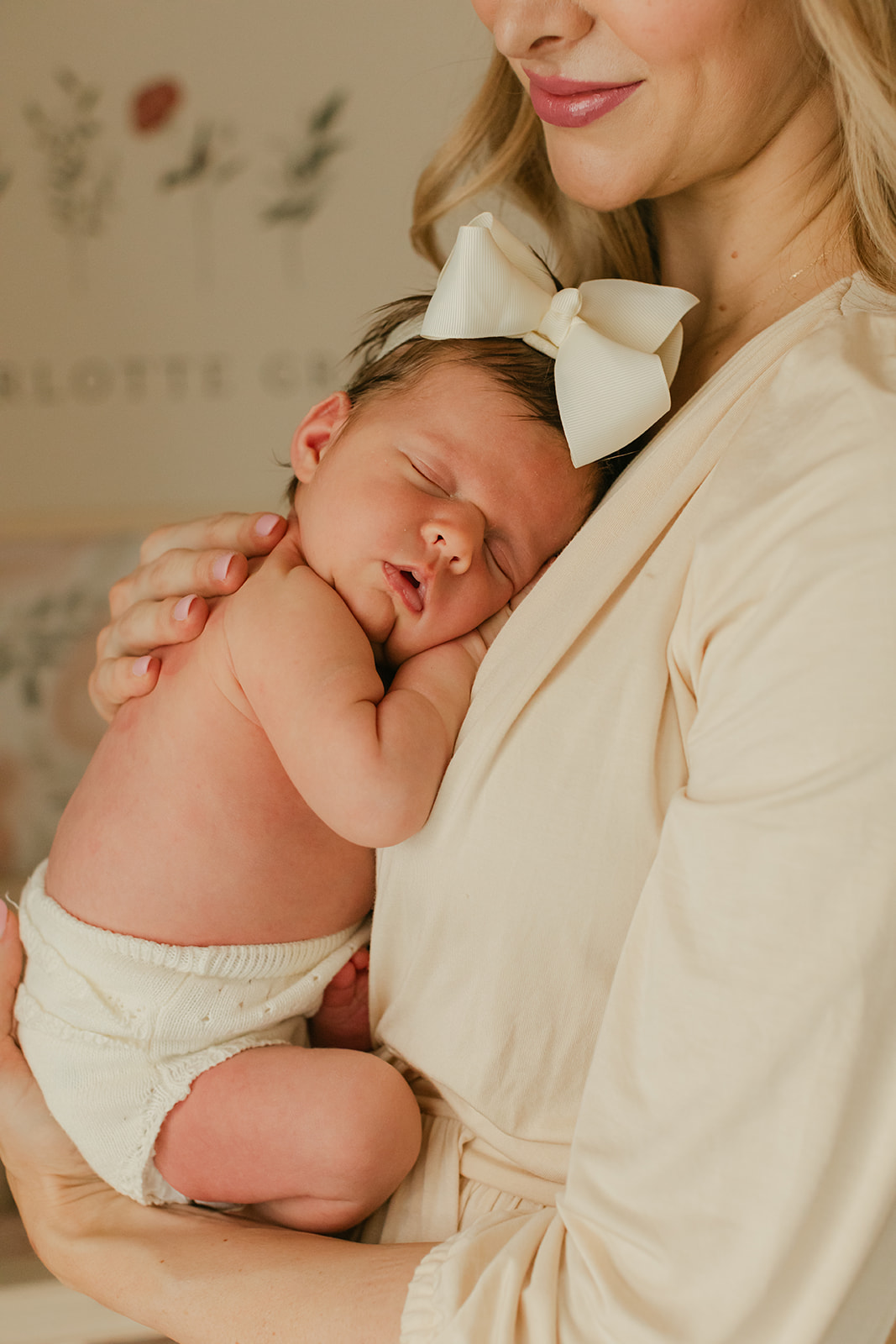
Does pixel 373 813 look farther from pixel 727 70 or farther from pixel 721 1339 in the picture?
pixel 727 70

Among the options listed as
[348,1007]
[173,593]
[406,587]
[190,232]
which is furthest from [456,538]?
[190,232]

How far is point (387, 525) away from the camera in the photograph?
1000mm

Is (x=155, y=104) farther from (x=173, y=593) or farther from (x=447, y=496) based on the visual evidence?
(x=447, y=496)

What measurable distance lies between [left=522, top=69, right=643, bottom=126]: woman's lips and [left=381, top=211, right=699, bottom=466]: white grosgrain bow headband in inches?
4.6

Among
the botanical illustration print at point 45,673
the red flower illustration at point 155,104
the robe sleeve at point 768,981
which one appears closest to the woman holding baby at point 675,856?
the robe sleeve at point 768,981

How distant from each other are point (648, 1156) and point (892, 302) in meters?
0.60

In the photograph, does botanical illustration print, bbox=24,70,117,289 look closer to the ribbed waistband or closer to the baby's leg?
the ribbed waistband

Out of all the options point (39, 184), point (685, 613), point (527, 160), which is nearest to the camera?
point (685, 613)

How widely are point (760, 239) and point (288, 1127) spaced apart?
85cm

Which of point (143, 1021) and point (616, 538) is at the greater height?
point (616, 538)

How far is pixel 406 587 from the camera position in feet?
3.30

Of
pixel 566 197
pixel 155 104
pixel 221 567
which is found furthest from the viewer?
pixel 155 104

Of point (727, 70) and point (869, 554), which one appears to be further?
point (727, 70)

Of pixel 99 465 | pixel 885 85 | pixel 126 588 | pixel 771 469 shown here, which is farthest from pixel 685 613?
pixel 99 465
